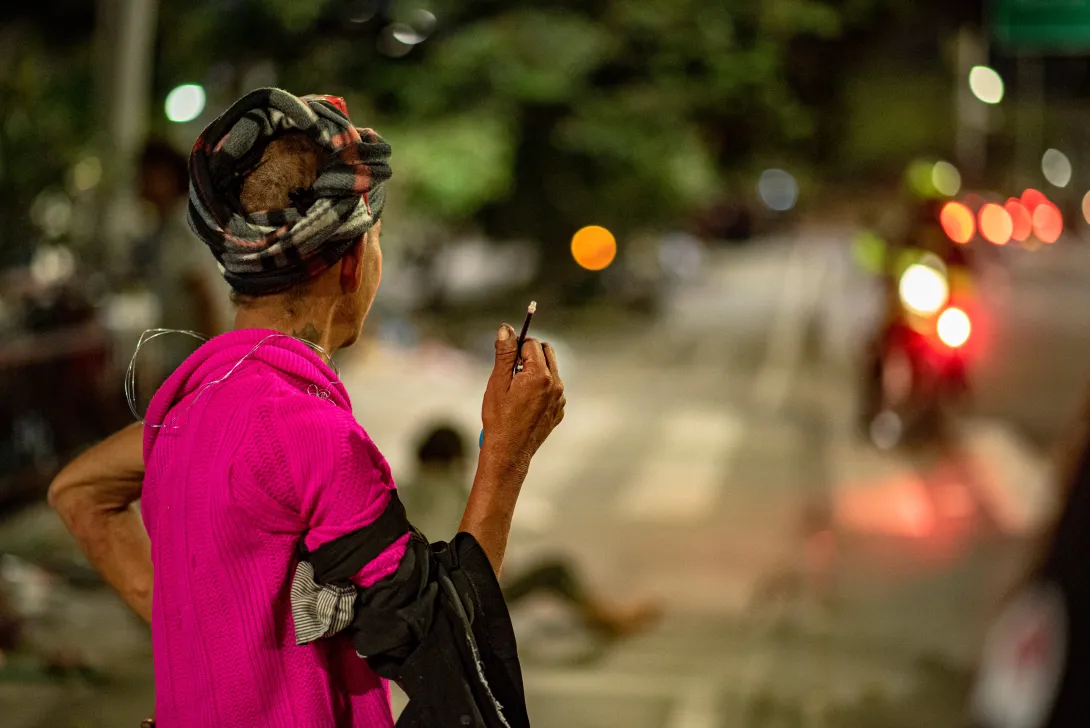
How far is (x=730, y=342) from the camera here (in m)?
19.0

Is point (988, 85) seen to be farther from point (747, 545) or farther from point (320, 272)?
point (320, 272)

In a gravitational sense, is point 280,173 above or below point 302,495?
above

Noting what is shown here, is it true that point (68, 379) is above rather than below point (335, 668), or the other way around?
below

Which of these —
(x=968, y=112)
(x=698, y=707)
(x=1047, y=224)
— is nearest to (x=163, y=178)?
(x=698, y=707)

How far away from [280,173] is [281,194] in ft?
0.10

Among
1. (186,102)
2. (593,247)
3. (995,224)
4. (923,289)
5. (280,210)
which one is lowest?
(995,224)

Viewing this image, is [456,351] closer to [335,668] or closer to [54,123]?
[54,123]

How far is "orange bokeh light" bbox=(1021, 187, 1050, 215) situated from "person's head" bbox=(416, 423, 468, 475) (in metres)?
39.8

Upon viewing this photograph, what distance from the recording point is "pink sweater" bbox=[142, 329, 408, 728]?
1653 millimetres

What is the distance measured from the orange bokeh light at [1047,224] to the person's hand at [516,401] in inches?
1652

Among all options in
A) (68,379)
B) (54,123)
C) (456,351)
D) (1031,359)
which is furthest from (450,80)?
(1031,359)

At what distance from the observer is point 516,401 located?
1.85m

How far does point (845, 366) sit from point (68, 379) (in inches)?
410

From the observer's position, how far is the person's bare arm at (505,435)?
6.03 feet
